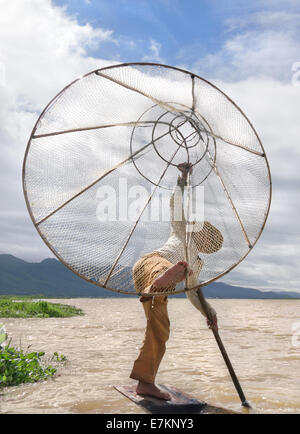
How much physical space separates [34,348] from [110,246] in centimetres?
360

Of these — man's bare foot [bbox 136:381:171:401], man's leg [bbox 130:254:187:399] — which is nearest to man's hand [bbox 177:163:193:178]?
man's leg [bbox 130:254:187:399]

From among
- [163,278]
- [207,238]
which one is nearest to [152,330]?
[163,278]

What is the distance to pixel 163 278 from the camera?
317 cm

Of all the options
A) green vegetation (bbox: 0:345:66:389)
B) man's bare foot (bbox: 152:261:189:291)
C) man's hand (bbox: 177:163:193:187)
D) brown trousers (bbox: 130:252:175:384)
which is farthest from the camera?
green vegetation (bbox: 0:345:66:389)

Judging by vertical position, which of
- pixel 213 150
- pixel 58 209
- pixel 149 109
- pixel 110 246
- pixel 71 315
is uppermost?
pixel 149 109

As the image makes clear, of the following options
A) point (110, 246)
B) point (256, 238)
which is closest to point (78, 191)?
point (110, 246)

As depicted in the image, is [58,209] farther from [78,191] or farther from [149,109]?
[149,109]

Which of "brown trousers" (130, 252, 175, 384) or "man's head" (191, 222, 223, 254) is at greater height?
"man's head" (191, 222, 223, 254)

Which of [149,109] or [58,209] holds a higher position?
[149,109]

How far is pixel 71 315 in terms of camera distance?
1264cm
